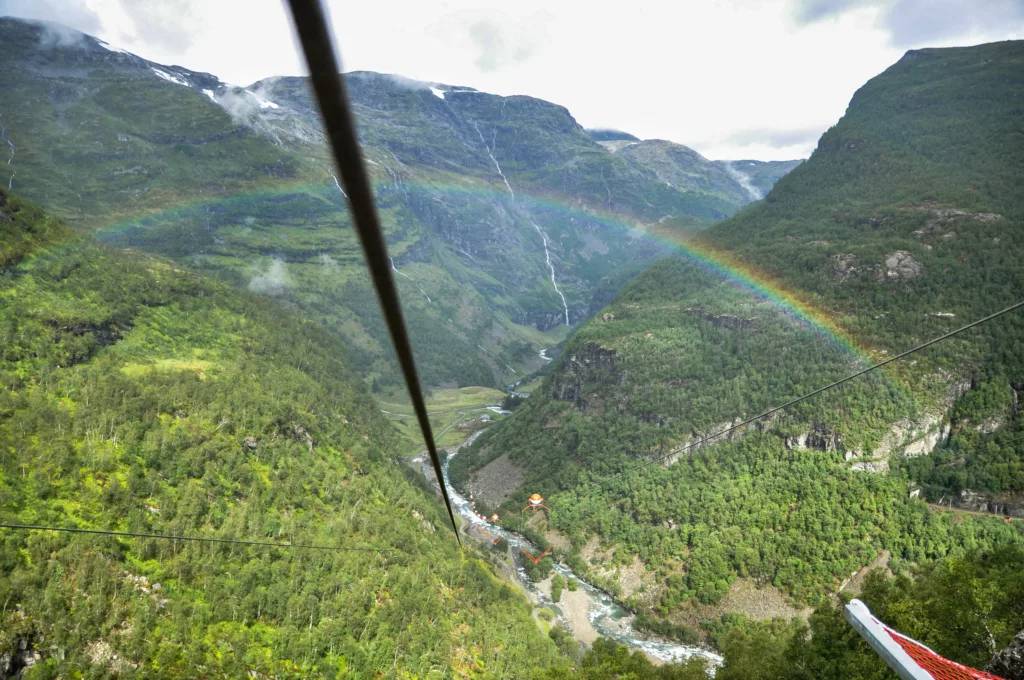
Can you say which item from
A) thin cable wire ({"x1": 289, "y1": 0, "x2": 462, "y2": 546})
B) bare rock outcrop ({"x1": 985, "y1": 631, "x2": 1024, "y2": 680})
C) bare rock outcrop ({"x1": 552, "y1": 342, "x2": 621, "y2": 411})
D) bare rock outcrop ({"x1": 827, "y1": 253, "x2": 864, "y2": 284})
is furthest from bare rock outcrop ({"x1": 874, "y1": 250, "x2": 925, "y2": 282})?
thin cable wire ({"x1": 289, "y1": 0, "x2": 462, "y2": 546})

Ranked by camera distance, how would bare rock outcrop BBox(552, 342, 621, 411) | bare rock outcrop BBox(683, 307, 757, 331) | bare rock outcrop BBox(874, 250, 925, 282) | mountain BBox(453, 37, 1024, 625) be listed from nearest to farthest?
mountain BBox(453, 37, 1024, 625), bare rock outcrop BBox(874, 250, 925, 282), bare rock outcrop BBox(683, 307, 757, 331), bare rock outcrop BBox(552, 342, 621, 411)

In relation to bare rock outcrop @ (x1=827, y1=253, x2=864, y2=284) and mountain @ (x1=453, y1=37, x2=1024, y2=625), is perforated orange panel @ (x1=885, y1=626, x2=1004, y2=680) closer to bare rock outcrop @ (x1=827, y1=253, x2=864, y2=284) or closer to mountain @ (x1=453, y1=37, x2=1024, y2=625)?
mountain @ (x1=453, y1=37, x2=1024, y2=625)

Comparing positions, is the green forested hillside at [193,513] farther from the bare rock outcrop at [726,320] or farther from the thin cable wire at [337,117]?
the bare rock outcrop at [726,320]

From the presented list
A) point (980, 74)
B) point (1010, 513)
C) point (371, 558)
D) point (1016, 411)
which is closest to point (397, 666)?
point (371, 558)

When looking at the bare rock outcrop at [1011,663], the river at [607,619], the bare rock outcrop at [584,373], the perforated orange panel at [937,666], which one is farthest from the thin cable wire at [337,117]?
the bare rock outcrop at [584,373]

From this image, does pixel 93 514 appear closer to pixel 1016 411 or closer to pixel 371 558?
pixel 371 558

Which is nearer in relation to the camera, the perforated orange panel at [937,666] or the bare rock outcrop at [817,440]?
the perforated orange panel at [937,666]

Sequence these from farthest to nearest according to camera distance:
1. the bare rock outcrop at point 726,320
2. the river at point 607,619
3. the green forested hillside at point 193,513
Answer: the bare rock outcrop at point 726,320, the river at point 607,619, the green forested hillside at point 193,513
